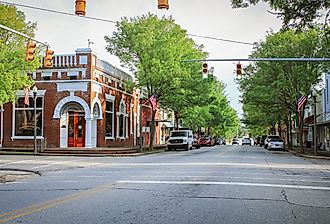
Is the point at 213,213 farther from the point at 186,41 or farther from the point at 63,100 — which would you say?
the point at 186,41

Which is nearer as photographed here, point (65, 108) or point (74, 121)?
point (65, 108)

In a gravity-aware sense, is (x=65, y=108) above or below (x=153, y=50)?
below

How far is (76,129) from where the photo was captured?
38.5 meters

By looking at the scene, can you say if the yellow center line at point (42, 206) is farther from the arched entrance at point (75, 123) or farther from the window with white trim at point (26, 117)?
the window with white trim at point (26, 117)

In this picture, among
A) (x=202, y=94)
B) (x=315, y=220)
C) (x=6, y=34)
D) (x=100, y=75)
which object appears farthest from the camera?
(x=202, y=94)

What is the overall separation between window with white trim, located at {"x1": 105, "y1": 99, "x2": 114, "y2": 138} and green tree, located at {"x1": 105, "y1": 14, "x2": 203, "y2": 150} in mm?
3615

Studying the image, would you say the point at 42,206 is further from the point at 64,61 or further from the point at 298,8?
the point at 64,61

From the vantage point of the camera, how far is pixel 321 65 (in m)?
36.5

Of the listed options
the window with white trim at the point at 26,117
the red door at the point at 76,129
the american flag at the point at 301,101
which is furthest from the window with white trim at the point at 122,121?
the american flag at the point at 301,101

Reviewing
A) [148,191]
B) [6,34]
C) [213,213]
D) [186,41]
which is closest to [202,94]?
[186,41]

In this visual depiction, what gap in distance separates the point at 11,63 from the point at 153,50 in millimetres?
12529

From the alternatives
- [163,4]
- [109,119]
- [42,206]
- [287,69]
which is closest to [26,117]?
[109,119]

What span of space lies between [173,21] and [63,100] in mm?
12094

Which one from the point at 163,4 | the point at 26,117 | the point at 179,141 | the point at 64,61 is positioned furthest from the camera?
the point at 179,141
